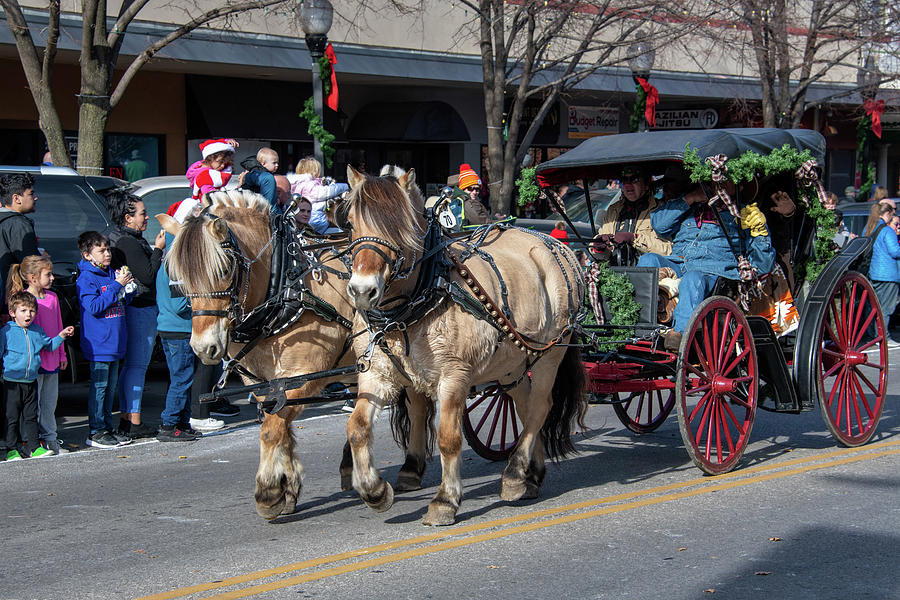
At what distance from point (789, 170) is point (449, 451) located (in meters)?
3.82

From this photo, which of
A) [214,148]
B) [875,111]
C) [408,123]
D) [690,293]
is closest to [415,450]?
[690,293]

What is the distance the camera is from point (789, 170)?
27.2ft

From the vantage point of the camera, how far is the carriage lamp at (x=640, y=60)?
55.1 feet

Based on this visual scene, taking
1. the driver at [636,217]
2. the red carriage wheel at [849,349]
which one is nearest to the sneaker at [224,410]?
the driver at [636,217]

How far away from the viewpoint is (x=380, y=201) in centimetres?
584

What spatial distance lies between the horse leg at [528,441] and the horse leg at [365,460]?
1.01m

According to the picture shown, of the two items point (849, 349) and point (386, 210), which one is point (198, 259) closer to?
point (386, 210)

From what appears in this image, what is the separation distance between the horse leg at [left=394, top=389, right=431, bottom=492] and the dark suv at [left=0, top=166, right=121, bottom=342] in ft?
15.1

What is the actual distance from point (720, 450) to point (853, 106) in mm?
25002

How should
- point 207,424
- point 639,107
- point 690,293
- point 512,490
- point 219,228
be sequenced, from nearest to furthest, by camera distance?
1. point 219,228
2. point 512,490
3. point 690,293
4. point 207,424
5. point 639,107

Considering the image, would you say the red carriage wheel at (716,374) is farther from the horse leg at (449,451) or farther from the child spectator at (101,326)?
the child spectator at (101,326)

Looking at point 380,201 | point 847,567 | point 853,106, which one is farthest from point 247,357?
point 853,106

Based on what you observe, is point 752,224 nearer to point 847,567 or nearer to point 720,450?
point 720,450

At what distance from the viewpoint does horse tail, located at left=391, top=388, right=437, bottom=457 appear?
7.39 metres
